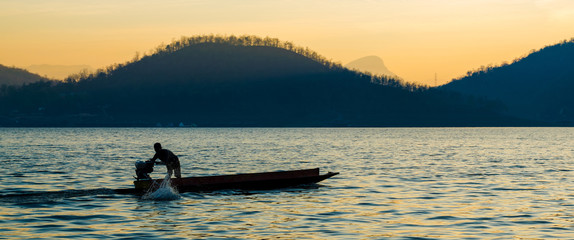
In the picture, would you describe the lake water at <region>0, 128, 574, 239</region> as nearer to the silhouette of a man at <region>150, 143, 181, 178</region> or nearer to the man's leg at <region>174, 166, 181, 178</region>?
the man's leg at <region>174, 166, 181, 178</region>

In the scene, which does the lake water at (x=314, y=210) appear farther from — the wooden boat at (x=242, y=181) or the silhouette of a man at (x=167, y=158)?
the silhouette of a man at (x=167, y=158)

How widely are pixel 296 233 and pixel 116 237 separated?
19.3 ft

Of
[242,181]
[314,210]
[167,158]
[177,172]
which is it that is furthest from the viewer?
[242,181]

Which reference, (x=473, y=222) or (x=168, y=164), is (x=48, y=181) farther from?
(x=473, y=222)

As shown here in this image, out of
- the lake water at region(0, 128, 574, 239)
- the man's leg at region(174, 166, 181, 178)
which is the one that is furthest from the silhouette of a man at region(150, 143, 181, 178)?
the lake water at region(0, 128, 574, 239)

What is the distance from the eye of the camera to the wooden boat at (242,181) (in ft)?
113

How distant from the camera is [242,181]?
36344 mm

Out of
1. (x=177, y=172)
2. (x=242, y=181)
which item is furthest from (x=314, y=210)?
(x=177, y=172)

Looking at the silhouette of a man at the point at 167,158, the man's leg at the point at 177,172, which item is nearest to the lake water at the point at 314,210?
the man's leg at the point at 177,172

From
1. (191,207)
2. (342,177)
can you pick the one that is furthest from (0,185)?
(342,177)

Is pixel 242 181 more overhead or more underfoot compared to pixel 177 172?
more underfoot

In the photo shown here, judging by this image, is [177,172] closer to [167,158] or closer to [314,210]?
[167,158]

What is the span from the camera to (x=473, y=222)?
26.4 meters

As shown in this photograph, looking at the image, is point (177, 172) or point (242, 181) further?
point (242, 181)
